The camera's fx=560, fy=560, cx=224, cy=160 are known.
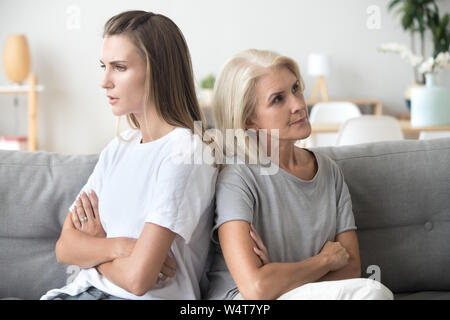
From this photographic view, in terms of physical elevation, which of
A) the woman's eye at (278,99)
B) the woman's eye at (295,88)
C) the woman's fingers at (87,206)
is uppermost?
the woman's eye at (295,88)

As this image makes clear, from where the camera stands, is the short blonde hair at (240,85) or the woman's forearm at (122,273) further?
the short blonde hair at (240,85)

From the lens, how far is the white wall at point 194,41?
5.22 meters

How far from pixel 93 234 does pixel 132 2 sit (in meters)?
4.24

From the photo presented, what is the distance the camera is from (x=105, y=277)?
121cm

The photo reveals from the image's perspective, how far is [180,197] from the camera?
3.71ft

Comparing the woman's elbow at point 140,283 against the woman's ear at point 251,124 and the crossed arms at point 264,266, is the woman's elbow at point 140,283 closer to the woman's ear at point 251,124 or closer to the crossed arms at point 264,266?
the crossed arms at point 264,266

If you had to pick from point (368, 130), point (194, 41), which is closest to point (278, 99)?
point (368, 130)

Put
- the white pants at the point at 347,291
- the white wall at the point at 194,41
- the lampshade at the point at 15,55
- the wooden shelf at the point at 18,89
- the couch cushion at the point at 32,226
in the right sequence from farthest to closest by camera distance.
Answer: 1. the white wall at the point at 194,41
2. the lampshade at the point at 15,55
3. the wooden shelf at the point at 18,89
4. the couch cushion at the point at 32,226
5. the white pants at the point at 347,291

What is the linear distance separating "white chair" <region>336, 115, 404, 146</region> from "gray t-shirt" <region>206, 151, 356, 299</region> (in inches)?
55.3

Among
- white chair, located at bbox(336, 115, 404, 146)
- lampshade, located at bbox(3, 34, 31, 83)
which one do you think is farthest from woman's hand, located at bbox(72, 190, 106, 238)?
lampshade, located at bbox(3, 34, 31, 83)

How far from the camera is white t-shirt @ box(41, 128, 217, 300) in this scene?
1.13m

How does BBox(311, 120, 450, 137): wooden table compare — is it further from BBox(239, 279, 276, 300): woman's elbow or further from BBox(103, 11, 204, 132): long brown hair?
BBox(239, 279, 276, 300): woman's elbow

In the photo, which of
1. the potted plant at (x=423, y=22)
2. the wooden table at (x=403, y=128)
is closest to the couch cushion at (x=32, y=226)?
the wooden table at (x=403, y=128)

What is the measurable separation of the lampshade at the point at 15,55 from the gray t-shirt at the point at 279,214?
4112 millimetres
